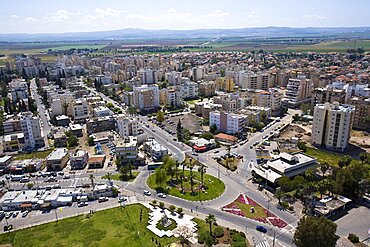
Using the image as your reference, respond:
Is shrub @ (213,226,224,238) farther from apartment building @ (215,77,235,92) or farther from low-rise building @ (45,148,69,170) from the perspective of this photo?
apartment building @ (215,77,235,92)

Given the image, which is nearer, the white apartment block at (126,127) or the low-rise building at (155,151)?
the low-rise building at (155,151)

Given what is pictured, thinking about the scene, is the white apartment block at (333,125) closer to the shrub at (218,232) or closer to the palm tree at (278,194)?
the palm tree at (278,194)

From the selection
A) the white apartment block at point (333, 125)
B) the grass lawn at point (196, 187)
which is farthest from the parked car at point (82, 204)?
the white apartment block at point (333, 125)

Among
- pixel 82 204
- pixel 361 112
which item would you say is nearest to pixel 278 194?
pixel 82 204

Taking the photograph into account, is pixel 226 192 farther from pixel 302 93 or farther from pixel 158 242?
pixel 302 93

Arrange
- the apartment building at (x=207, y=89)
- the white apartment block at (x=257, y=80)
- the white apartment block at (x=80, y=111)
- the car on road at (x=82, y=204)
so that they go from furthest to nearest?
the white apartment block at (x=257, y=80) < the apartment building at (x=207, y=89) < the white apartment block at (x=80, y=111) < the car on road at (x=82, y=204)

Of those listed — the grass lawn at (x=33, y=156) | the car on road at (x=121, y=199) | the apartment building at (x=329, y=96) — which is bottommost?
the grass lawn at (x=33, y=156)
